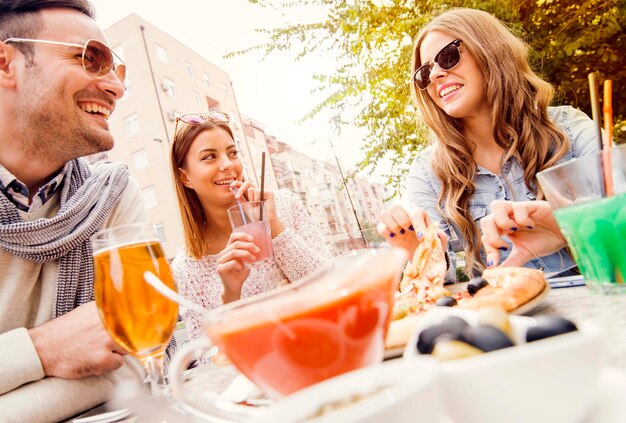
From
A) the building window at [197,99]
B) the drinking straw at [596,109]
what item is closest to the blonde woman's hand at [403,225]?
the drinking straw at [596,109]

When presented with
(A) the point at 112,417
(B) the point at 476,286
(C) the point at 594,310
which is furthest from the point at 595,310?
(A) the point at 112,417

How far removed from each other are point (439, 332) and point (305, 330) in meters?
0.19

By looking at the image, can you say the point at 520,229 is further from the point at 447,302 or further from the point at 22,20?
the point at 22,20

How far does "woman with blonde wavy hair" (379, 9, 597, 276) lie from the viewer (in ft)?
8.10

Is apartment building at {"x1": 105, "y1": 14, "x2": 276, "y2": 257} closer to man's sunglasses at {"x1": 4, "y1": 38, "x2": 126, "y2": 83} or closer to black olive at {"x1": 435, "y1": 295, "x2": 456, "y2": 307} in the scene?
man's sunglasses at {"x1": 4, "y1": 38, "x2": 126, "y2": 83}

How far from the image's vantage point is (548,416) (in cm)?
43

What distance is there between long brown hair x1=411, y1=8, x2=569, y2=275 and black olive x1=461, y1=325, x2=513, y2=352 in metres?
1.96

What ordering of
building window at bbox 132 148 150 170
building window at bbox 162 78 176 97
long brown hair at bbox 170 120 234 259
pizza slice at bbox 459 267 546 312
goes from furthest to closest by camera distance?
building window at bbox 162 78 176 97
building window at bbox 132 148 150 170
long brown hair at bbox 170 120 234 259
pizza slice at bbox 459 267 546 312

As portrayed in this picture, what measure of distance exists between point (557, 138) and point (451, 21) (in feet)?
3.34

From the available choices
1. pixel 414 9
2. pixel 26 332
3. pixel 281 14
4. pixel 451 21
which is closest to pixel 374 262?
pixel 26 332

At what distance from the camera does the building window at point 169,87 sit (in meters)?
24.2

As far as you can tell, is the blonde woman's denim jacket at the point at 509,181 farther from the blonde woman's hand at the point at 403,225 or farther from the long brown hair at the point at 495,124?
the blonde woman's hand at the point at 403,225

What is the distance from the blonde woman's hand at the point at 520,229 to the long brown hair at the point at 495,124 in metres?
0.71

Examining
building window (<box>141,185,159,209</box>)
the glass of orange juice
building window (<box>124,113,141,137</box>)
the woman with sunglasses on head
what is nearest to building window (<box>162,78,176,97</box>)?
building window (<box>124,113,141,137</box>)
